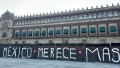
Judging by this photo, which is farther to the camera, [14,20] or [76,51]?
[14,20]

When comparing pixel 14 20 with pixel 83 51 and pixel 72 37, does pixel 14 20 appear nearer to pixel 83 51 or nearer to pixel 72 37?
pixel 72 37

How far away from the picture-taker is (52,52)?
2595cm

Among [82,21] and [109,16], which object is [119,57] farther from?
[82,21]

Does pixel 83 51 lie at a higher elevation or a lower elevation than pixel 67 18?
lower

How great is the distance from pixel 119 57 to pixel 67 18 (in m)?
17.9

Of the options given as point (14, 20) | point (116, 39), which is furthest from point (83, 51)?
point (14, 20)

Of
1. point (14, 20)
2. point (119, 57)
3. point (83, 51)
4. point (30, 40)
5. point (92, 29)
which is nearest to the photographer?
point (119, 57)

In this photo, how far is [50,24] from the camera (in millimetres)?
37375

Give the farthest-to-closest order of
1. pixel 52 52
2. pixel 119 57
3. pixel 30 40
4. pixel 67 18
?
pixel 30 40 < pixel 67 18 < pixel 52 52 < pixel 119 57

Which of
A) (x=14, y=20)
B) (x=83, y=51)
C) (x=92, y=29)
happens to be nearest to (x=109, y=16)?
(x=92, y=29)

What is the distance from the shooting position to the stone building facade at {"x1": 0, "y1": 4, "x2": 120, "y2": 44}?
30.6 meters

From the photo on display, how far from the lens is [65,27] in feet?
116

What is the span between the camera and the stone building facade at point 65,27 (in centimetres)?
3064

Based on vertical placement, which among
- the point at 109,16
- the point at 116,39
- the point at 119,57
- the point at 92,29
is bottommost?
the point at 119,57
